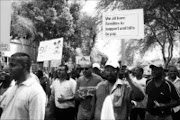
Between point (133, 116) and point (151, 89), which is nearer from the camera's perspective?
point (151, 89)

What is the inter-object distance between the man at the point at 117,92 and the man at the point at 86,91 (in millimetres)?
1067

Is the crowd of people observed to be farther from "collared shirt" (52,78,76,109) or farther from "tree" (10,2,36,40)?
"tree" (10,2,36,40)

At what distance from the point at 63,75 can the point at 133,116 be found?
83.7 inches

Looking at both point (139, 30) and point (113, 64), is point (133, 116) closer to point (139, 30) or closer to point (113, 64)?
point (139, 30)

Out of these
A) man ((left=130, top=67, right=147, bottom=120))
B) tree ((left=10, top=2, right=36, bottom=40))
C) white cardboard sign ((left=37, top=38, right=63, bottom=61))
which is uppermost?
tree ((left=10, top=2, right=36, bottom=40))

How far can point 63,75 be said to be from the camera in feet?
23.3

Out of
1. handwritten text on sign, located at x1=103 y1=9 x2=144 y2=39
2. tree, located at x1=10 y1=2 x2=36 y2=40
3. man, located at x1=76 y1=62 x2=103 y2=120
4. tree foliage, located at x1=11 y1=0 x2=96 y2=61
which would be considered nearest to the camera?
man, located at x1=76 y1=62 x2=103 y2=120

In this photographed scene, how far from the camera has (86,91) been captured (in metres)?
6.28

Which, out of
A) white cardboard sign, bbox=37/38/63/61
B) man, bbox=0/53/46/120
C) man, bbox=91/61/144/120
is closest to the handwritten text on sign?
man, bbox=91/61/144/120

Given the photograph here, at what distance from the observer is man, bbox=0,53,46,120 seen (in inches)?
125

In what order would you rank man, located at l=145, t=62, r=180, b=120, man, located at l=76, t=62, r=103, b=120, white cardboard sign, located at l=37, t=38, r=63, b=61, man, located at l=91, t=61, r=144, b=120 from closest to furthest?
man, located at l=91, t=61, r=144, b=120 < man, located at l=145, t=62, r=180, b=120 < man, located at l=76, t=62, r=103, b=120 < white cardboard sign, located at l=37, t=38, r=63, b=61

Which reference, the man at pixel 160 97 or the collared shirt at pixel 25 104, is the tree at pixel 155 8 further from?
the collared shirt at pixel 25 104

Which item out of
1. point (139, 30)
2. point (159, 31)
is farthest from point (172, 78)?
point (159, 31)

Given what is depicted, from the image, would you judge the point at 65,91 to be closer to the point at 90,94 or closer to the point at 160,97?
the point at 90,94
